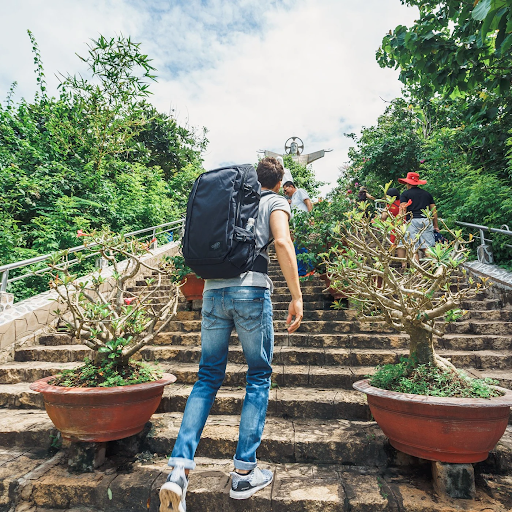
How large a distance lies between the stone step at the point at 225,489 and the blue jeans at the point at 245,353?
11.4 inches

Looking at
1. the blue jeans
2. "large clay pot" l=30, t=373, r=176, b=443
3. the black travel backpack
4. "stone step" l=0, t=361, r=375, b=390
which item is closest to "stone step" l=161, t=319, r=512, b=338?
"stone step" l=0, t=361, r=375, b=390

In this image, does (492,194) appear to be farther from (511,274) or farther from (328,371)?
(328,371)

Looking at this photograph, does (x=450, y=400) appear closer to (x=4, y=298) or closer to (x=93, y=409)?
(x=93, y=409)

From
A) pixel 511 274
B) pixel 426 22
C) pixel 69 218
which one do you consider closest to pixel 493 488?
pixel 511 274

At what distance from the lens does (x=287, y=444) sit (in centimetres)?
238

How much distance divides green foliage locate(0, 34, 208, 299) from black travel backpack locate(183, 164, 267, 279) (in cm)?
540

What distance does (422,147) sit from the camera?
10.6 m

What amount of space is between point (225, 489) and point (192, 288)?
3.25 m

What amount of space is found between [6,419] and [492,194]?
24.7ft

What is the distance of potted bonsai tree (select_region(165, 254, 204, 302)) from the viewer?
494 centimetres

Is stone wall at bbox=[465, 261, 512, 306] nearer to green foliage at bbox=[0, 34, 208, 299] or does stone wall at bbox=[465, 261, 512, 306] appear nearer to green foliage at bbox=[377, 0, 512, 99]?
green foliage at bbox=[377, 0, 512, 99]

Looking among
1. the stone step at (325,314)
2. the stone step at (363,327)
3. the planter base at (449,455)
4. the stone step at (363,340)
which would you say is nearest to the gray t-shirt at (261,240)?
the planter base at (449,455)

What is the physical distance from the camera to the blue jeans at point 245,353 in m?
1.87

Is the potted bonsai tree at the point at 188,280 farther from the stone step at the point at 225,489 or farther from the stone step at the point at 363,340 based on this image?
the stone step at the point at 225,489
